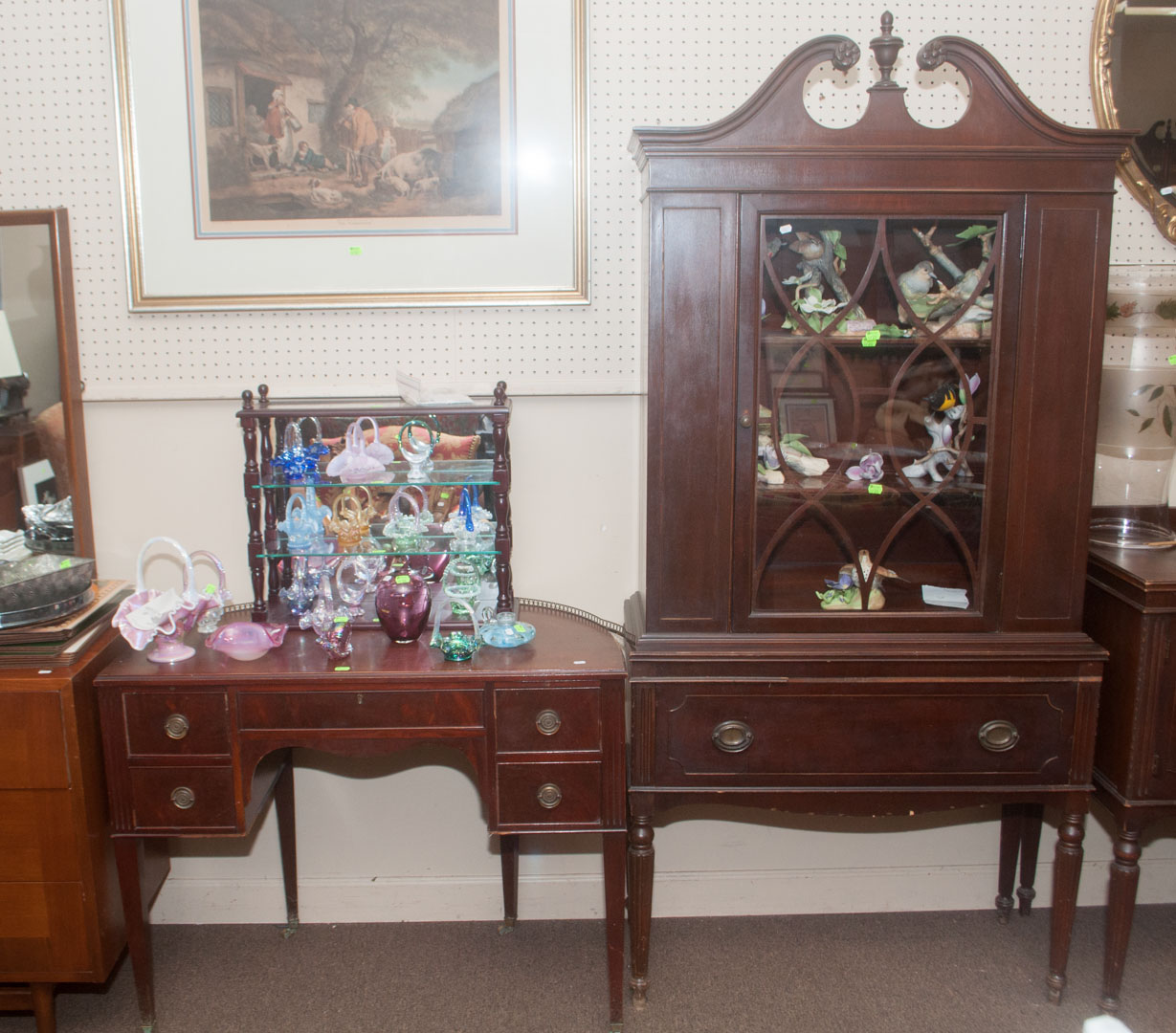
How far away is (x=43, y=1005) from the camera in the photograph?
7.57 ft

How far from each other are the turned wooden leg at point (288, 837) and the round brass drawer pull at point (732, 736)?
1255 mm

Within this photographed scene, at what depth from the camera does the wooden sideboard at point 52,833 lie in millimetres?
2176

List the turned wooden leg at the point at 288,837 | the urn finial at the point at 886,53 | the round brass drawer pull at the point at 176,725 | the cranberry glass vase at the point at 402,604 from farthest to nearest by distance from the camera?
the turned wooden leg at the point at 288,837 → the cranberry glass vase at the point at 402,604 → the round brass drawer pull at the point at 176,725 → the urn finial at the point at 886,53

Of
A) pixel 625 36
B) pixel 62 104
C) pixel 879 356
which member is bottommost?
pixel 879 356

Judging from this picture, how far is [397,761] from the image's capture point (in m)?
2.83

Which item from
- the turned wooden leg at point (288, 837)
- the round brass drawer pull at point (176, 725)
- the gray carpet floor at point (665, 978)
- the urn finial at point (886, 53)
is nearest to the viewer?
the urn finial at point (886, 53)

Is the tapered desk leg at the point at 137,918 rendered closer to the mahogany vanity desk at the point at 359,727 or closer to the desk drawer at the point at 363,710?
the mahogany vanity desk at the point at 359,727

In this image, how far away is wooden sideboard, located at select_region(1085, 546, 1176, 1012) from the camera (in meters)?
2.25

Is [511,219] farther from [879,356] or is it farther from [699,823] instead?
[699,823]

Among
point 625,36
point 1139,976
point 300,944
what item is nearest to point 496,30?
point 625,36

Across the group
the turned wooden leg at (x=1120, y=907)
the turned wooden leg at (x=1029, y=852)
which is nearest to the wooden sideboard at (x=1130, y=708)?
the turned wooden leg at (x=1120, y=907)

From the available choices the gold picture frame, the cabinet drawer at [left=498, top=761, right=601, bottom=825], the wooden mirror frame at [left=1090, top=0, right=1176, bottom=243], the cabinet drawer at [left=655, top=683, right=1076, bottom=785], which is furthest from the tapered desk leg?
the wooden mirror frame at [left=1090, top=0, right=1176, bottom=243]

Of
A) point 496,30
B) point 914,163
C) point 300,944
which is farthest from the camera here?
point 300,944

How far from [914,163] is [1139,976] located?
2218 mm
